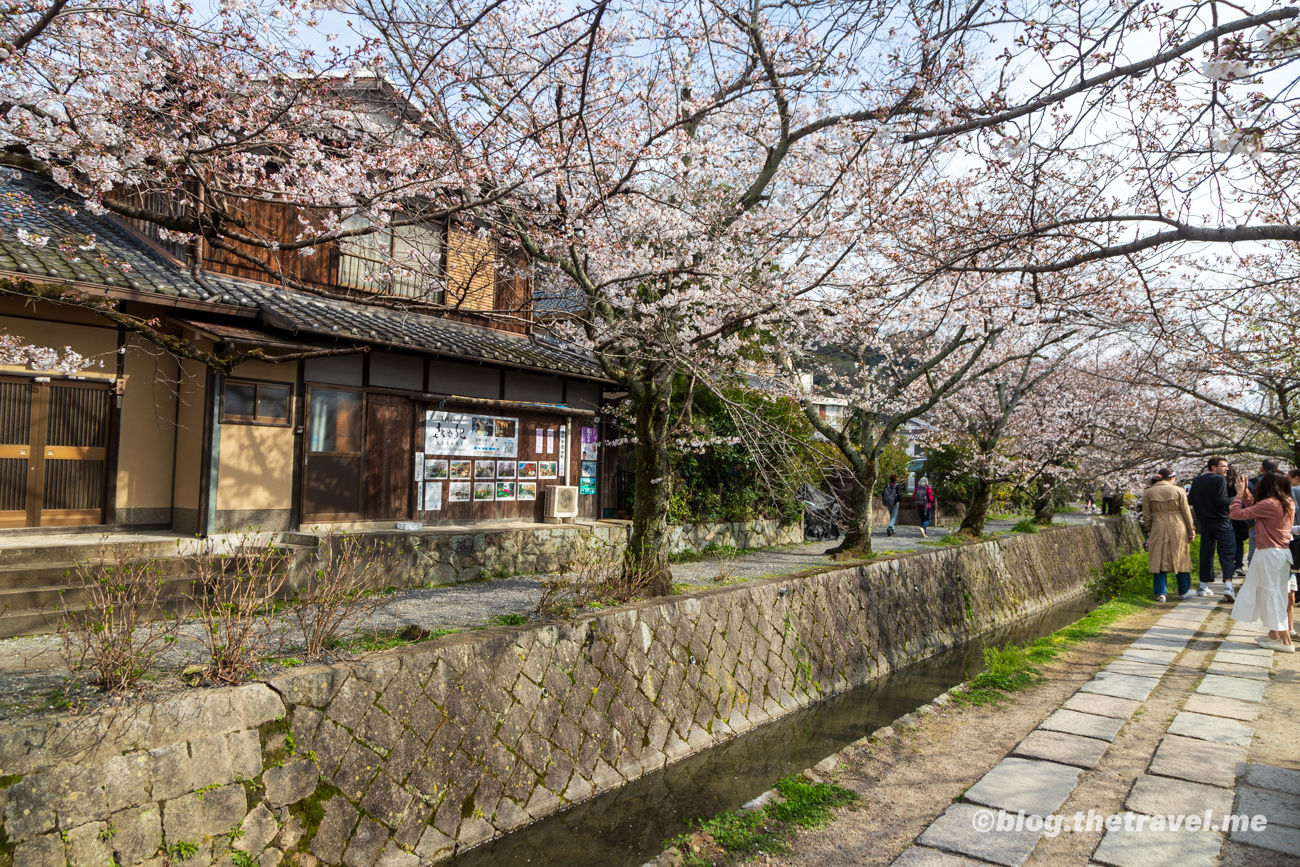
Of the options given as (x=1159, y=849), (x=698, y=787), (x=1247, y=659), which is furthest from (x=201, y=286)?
(x=1247, y=659)

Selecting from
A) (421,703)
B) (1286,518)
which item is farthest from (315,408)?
(1286,518)

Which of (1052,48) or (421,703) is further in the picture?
(421,703)

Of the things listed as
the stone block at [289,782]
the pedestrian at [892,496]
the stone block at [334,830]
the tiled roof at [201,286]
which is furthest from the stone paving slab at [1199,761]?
the pedestrian at [892,496]

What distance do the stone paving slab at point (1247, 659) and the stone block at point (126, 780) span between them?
9.56 m

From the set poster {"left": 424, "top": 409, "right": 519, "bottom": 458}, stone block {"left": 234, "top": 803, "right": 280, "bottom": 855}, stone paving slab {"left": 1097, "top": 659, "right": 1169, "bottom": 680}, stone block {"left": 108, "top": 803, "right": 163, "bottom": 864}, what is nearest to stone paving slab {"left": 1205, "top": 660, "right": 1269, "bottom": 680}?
stone paving slab {"left": 1097, "top": 659, "right": 1169, "bottom": 680}

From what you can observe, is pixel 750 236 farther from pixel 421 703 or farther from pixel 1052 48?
pixel 421 703

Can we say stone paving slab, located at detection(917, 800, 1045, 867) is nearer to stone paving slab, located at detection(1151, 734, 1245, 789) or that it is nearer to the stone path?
the stone path

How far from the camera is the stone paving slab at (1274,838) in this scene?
3730mm

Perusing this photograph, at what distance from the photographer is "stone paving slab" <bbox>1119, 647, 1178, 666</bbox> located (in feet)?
25.7

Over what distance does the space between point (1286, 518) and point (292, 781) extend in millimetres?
10090

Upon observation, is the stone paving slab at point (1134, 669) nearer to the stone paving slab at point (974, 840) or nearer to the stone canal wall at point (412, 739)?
the stone canal wall at point (412, 739)

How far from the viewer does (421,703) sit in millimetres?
5043

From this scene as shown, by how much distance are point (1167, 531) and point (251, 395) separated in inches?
557

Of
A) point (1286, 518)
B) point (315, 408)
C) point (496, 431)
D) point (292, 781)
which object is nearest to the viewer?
point (292, 781)
